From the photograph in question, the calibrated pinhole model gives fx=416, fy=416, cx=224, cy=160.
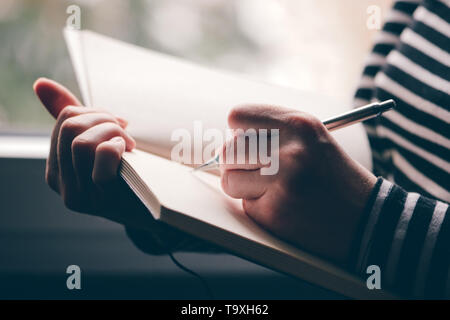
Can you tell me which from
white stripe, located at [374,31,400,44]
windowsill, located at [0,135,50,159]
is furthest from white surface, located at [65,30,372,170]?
windowsill, located at [0,135,50,159]

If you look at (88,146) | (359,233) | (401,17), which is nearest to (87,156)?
(88,146)

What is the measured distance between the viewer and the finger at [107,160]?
327mm

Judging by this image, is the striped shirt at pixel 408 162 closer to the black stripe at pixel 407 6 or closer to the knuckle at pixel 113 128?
the black stripe at pixel 407 6

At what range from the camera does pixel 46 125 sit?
2.63ft

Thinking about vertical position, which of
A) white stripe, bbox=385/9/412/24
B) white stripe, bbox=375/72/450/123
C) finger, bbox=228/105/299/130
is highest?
white stripe, bbox=385/9/412/24

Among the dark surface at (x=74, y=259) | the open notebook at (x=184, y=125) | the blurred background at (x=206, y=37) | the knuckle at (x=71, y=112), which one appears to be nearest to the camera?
the open notebook at (x=184, y=125)

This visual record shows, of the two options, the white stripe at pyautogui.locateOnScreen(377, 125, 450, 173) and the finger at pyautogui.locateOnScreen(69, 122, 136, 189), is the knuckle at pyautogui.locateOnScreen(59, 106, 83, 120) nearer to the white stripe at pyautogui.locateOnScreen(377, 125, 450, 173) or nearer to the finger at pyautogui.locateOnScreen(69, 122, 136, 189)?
the finger at pyautogui.locateOnScreen(69, 122, 136, 189)

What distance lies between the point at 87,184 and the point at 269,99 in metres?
0.25

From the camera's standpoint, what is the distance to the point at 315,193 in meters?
0.31

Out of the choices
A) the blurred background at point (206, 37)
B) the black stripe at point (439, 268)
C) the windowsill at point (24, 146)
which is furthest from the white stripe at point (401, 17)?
the windowsill at point (24, 146)

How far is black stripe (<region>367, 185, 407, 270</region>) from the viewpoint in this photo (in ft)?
1.00

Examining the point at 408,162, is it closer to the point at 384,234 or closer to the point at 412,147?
the point at 412,147

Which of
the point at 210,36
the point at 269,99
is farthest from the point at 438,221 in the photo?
the point at 210,36

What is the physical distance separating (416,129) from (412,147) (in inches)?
0.8
